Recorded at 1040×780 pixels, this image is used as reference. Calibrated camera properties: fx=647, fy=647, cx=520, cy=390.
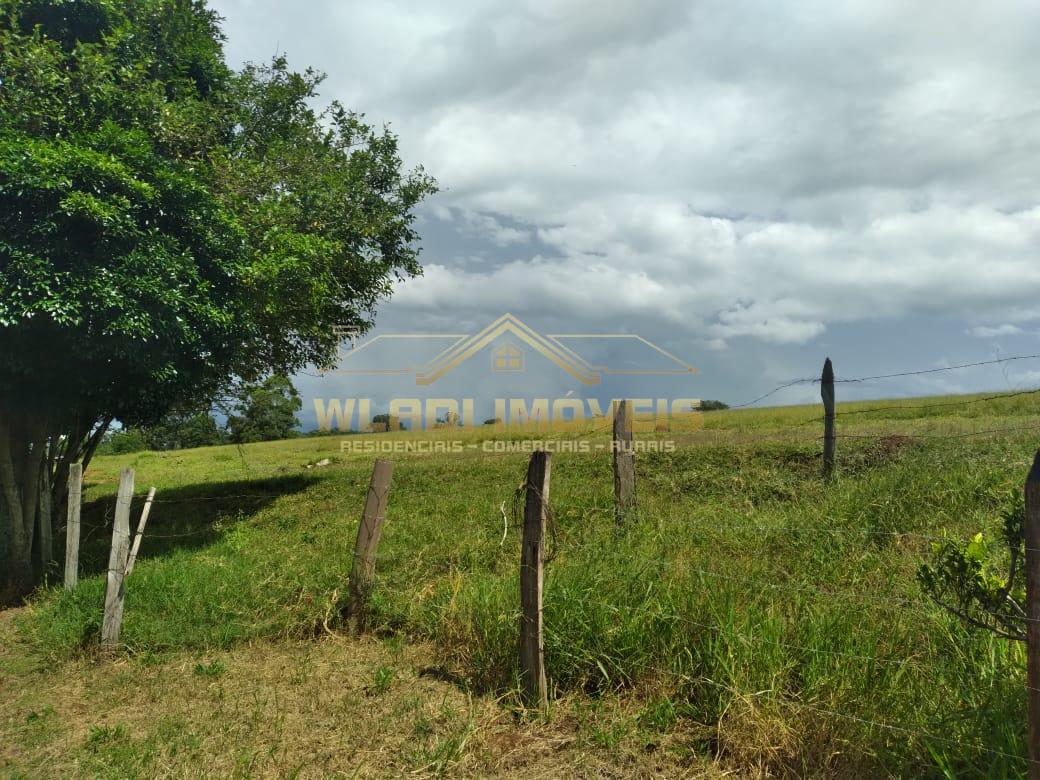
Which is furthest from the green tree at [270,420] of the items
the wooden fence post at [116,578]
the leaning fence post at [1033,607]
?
the leaning fence post at [1033,607]

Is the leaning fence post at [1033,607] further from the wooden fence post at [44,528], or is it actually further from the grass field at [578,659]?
the wooden fence post at [44,528]

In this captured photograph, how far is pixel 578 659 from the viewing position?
480 cm

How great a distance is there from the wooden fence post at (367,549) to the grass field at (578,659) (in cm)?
19

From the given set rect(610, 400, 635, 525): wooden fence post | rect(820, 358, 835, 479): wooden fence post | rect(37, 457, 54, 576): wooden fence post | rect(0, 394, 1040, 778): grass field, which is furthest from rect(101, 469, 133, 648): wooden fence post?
rect(820, 358, 835, 479): wooden fence post

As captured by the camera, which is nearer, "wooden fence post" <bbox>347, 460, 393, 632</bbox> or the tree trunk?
"wooden fence post" <bbox>347, 460, 393, 632</bbox>

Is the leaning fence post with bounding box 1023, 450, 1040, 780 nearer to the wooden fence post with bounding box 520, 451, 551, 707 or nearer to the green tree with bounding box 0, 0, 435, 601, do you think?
the wooden fence post with bounding box 520, 451, 551, 707

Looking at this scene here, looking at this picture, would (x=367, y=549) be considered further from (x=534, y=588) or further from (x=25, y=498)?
(x=25, y=498)

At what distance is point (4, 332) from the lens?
8750 mm

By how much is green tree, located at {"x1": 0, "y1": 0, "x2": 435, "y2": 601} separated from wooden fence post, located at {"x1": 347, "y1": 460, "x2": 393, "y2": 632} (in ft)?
13.5

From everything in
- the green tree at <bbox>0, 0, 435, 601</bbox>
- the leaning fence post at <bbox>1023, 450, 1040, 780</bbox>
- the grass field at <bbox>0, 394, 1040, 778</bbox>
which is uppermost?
the green tree at <bbox>0, 0, 435, 601</bbox>

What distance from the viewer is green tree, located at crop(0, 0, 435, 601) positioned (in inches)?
323

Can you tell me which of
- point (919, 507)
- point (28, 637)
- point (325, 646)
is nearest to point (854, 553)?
point (919, 507)

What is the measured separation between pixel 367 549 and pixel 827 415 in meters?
8.08

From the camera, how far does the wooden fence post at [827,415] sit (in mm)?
10719
